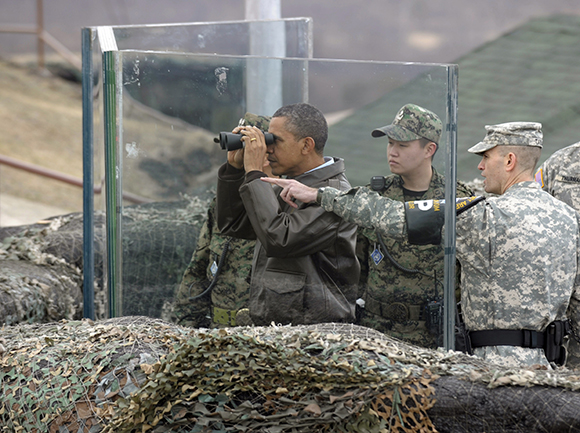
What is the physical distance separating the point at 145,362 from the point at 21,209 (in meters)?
7.53

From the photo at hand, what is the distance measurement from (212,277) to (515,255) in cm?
141

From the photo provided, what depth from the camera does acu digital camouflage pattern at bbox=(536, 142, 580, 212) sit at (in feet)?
11.5

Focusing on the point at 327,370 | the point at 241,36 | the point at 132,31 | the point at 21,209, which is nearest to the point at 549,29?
the point at 21,209

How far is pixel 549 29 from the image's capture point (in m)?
14.3

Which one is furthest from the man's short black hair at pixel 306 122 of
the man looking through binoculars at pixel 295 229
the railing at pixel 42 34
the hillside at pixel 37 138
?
the railing at pixel 42 34

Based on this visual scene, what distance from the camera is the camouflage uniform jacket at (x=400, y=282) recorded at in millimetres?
2680

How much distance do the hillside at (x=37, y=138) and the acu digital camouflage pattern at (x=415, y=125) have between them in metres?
6.78

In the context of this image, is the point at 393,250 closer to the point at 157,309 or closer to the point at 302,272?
the point at 302,272

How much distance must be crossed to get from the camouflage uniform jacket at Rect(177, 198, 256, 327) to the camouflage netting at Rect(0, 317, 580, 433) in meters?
0.74

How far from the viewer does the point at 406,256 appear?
268cm

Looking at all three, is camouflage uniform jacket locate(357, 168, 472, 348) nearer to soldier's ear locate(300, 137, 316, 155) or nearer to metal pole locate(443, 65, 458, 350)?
metal pole locate(443, 65, 458, 350)

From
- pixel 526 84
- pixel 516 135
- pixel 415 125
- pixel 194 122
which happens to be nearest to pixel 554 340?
pixel 516 135

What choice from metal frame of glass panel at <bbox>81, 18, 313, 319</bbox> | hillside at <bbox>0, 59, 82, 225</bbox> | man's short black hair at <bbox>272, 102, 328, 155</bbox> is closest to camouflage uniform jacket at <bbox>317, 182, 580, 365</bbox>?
man's short black hair at <bbox>272, 102, 328, 155</bbox>

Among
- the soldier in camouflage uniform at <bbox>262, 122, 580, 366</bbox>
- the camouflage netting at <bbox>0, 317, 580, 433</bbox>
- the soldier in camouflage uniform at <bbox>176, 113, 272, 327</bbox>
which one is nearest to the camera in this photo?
the camouflage netting at <bbox>0, 317, 580, 433</bbox>
